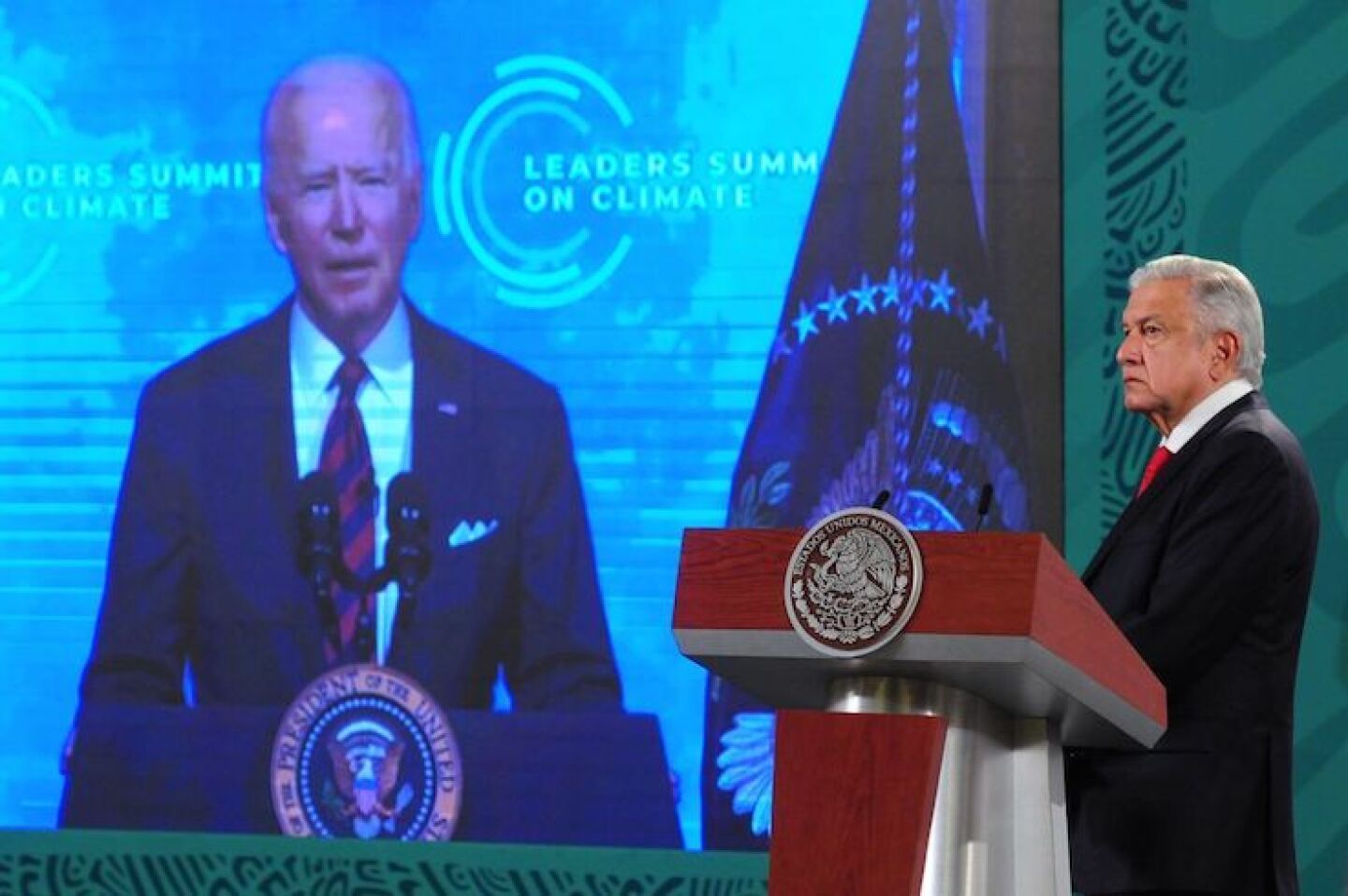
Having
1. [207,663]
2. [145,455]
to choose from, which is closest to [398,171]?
A: [145,455]

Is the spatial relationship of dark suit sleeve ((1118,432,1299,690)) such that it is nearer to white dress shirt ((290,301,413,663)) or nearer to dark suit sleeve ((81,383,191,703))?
white dress shirt ((290,301,413,663))

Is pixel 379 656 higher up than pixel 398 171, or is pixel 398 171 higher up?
pixel 398 171

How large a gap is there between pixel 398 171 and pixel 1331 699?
2.41 meters

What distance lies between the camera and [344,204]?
464 centimetres

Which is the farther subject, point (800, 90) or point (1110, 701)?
point (800, 90)

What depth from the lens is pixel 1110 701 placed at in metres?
2.12

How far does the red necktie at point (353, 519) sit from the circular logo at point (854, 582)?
2702 millimetres

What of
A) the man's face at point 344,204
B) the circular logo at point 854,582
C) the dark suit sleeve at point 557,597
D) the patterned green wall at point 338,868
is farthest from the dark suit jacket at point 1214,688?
the man's face at point 344,204

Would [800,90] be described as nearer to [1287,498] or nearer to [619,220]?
[619,220]

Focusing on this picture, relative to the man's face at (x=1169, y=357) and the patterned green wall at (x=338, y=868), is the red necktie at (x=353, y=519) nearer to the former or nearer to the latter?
the patterned green wall at (x=338, y=868)

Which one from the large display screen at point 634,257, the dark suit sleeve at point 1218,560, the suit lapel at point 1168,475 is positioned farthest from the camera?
the large display screen at point 634,257

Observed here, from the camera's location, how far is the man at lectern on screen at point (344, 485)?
4555 millimetres

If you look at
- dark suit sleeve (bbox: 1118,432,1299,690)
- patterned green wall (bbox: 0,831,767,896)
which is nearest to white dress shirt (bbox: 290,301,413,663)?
patterned green wall (bbox: 0,831,767,896)

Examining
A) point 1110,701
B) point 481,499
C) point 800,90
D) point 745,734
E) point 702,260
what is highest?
point 800,90
